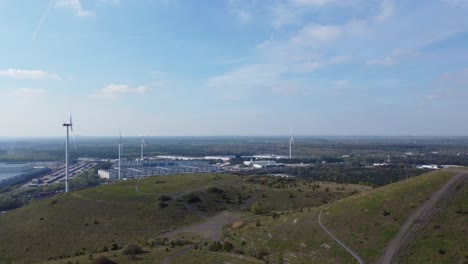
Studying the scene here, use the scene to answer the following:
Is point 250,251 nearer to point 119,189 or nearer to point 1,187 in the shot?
point 119,189

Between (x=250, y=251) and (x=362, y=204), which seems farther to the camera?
(x=362, y=204)

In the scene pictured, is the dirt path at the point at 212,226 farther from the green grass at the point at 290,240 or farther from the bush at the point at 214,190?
the bush at the point at 214,190

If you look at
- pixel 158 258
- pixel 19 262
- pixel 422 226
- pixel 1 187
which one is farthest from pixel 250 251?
pixel 1 187

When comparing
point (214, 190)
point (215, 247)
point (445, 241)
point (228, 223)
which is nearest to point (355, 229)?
point (445, 241)

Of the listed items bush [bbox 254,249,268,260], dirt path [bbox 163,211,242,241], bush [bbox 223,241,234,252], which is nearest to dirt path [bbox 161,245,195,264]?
bush [bbox 223,241,234,252]

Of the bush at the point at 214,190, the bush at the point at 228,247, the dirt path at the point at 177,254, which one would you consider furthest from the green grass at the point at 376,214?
the bush at the point at 214,190
